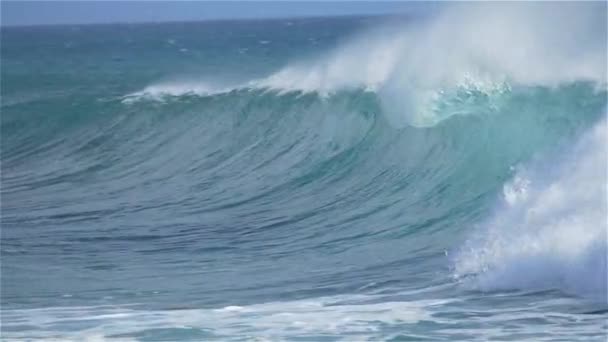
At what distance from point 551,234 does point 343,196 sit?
4.59m

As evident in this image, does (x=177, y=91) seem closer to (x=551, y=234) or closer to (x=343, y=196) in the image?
(x=343, y=196)

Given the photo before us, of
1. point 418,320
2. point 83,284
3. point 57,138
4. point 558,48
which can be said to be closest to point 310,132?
point 558,48

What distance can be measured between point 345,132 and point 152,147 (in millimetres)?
3560

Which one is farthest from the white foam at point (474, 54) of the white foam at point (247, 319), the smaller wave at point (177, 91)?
the white foam at point (247, 319)

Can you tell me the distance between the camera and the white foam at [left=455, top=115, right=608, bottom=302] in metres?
9.16

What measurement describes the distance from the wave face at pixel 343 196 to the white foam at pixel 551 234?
2cm

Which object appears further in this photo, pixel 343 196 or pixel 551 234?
pixel 343 196

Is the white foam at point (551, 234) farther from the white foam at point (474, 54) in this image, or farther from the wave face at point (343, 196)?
A: the white foam at point (474, 54)

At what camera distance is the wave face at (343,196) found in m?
8.82

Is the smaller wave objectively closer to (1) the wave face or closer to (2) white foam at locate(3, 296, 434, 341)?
(1) the wave face

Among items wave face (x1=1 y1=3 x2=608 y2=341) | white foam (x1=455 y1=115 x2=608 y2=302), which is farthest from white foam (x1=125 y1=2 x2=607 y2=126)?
white foam (x1=455 y1=115 x2=608 y2=302)

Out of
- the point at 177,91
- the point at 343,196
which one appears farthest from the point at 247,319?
the point at 177,91

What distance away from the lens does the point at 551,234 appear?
9.71m

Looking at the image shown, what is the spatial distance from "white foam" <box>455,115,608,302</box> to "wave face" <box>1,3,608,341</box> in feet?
0.07
